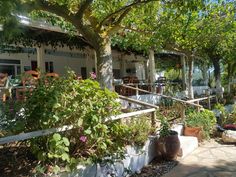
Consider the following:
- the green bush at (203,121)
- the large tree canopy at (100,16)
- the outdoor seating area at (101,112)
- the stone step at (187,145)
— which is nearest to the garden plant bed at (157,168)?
the outdoor seating area at (101,112)

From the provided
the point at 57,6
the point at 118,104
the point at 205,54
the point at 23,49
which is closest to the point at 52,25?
the point at 23,49

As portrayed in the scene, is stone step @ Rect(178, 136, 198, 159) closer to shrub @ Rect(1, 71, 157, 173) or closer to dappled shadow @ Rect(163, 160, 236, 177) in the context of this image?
dappled shadow @ Rect(163, 160, 236, 177)

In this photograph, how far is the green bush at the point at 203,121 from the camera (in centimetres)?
1034

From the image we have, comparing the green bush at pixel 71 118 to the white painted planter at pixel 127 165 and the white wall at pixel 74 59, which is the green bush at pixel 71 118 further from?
the white wall at pixel 74 59

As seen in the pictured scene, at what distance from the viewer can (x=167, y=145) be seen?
7.78 meters

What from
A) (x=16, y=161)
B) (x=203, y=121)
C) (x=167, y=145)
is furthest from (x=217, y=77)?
(x=16, y=161)

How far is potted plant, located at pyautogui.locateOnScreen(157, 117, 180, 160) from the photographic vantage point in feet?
25.5

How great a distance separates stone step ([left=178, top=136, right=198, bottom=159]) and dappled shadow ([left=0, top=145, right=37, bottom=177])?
4173mm

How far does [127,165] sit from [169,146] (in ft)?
4.75

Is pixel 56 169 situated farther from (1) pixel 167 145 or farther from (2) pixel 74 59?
(2) pixel 74 59

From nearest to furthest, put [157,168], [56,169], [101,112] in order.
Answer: [56,169] < [101,112] < [157,168]

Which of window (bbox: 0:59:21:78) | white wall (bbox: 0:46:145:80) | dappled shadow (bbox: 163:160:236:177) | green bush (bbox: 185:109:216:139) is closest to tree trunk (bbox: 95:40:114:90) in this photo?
dappled shadow (bbox: 163:160:236:177)

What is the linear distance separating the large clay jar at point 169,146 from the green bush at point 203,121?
2.56 meters

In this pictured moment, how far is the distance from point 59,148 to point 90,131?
689 millimetres
